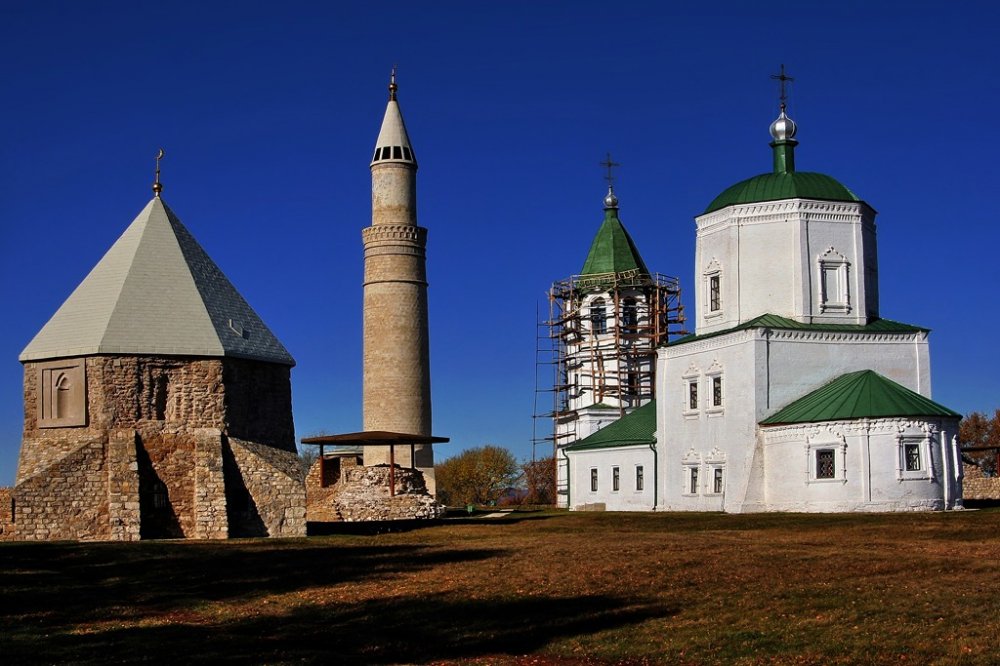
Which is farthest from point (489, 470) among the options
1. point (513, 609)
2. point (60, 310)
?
point (513, 609)

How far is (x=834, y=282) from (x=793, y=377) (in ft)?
13.5

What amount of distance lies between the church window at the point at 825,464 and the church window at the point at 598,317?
1085 inches

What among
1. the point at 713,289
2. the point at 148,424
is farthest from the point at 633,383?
the point at 148,424

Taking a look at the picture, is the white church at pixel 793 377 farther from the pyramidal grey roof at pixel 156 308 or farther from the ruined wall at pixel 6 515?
the ruined wall at pixel 6 515

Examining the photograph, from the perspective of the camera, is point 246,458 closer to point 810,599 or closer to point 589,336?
point 810,599

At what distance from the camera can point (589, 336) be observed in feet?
217

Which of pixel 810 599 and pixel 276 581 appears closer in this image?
pixel 810 599

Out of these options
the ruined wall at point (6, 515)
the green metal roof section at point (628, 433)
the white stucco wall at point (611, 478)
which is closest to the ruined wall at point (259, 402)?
the ruined wall at point (6, 515)

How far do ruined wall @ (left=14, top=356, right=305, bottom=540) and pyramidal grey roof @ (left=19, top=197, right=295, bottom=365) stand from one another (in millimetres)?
447

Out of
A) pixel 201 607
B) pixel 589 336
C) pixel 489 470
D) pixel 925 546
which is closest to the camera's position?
pixel 201 607

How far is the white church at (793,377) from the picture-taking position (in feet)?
123

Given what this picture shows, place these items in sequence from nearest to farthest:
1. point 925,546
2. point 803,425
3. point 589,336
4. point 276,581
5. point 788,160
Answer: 1. point 276,581
2. point 925,546
3. point 803,425
4. point 788,160
5. point 589,336

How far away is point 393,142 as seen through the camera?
6019cm

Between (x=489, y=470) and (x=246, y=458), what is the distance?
58415 mm
